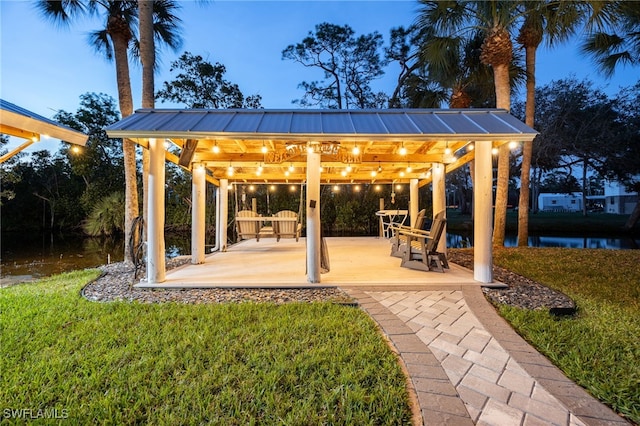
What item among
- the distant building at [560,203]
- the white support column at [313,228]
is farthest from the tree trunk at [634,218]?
the distant building at [560,203]

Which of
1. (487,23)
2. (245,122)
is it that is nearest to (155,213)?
(245,122)

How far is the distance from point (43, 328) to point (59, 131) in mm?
1870

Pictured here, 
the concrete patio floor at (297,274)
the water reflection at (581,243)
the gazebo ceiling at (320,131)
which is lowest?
the water reflection at (581,243)

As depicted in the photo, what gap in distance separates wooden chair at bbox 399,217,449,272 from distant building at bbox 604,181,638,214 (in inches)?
1526

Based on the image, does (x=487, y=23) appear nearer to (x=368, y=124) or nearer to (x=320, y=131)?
(x=368, y=124)

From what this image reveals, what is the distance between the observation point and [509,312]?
3.21 m

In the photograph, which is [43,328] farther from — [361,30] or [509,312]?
[361,30]

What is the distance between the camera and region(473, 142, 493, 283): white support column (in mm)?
4168

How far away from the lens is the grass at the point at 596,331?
193 centimetres

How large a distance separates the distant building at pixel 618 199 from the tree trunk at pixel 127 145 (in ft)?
139

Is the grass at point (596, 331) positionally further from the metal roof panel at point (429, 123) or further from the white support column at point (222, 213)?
the white support column at point (222, 213)

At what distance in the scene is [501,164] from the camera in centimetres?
786

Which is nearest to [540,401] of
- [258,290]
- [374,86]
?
[258,290]

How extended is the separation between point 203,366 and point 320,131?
3057 mm
